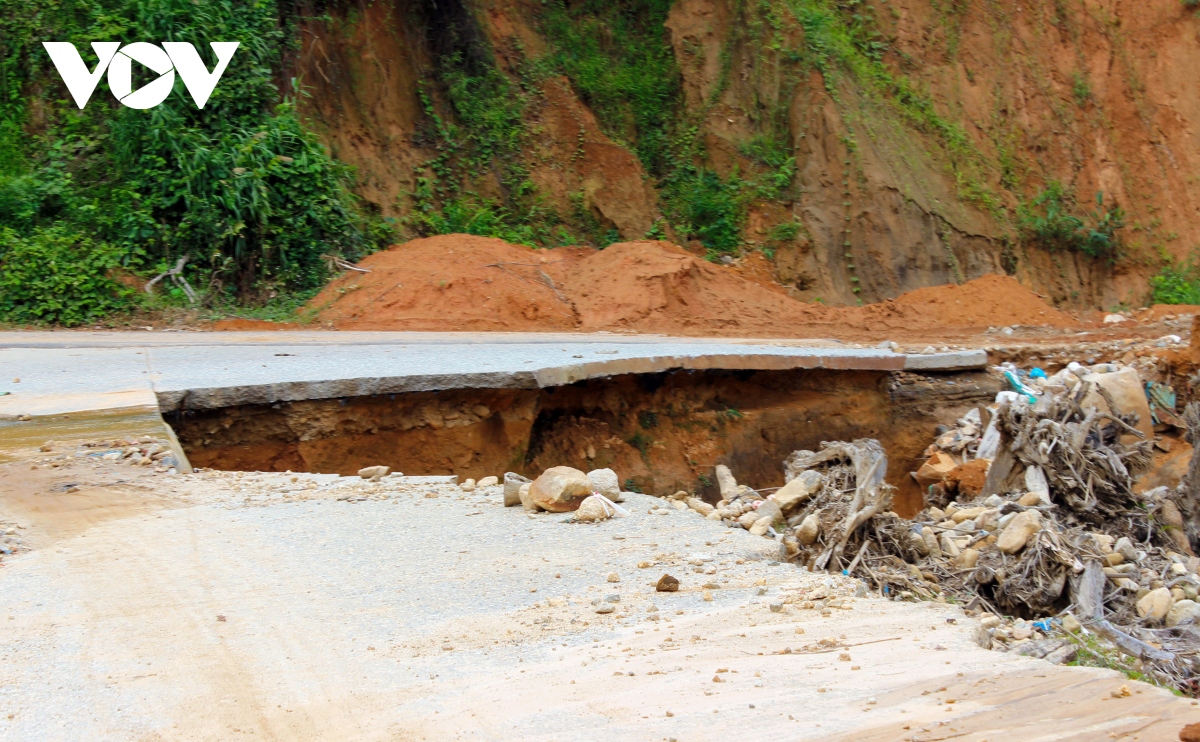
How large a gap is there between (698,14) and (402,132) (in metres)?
5.81

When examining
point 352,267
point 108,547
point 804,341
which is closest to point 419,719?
point 108,547

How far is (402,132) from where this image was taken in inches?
635

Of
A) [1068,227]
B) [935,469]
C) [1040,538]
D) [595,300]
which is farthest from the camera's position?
[1068,227]

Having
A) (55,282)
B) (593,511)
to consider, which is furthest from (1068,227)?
(55,282)

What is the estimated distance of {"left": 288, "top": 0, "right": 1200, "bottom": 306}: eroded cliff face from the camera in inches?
637

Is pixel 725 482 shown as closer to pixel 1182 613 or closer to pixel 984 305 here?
pixel 1182 613

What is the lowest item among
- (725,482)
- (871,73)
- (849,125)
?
(725,482)

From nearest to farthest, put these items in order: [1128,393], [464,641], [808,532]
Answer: [464,641]
[808,532]
[1128,393]

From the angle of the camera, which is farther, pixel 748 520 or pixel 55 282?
pixel 55 282

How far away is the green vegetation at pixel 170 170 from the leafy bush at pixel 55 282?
1.3 inches

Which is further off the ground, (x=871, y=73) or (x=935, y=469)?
(x=871, y=73)

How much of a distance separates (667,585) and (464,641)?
0.90 meters

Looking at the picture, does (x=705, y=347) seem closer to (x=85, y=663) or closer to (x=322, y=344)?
(x=322, y=344)

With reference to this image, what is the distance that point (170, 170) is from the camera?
1342cm
